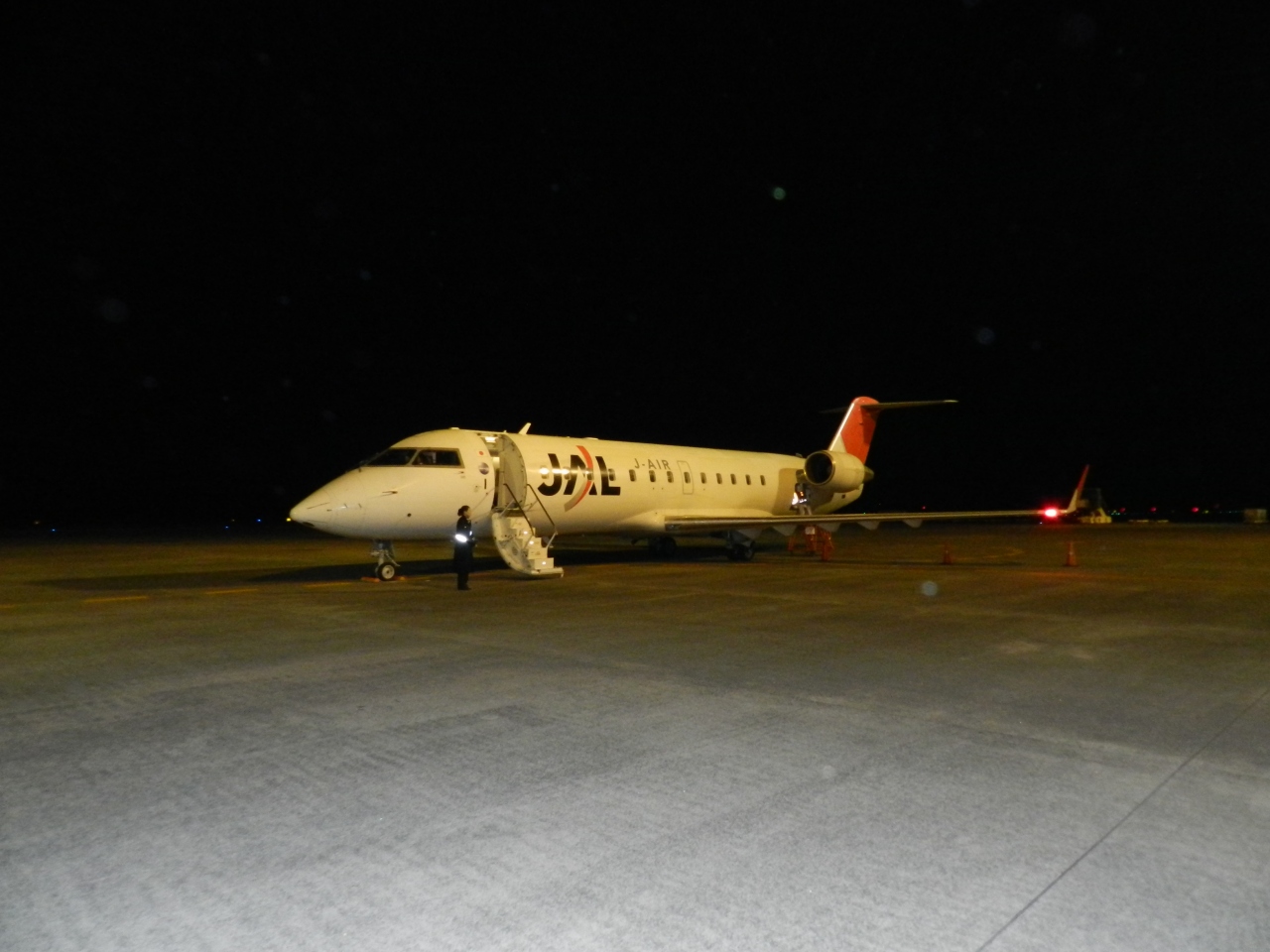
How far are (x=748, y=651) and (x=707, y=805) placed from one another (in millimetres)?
4450

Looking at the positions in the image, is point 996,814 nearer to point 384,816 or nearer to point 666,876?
point 666,876

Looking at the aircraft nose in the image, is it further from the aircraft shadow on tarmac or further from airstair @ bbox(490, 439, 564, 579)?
airstair @ bbox(490, 439, 564, 579)

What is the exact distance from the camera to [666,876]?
355cm

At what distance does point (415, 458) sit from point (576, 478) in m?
3.81

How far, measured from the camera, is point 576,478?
18.9 m

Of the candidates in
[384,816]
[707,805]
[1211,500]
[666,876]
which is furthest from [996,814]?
[1211,500]

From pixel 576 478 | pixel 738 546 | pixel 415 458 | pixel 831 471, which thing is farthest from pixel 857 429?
pixel 415 458

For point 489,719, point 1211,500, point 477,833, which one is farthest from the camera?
point 1211,500

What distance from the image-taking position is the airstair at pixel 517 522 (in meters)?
16.7

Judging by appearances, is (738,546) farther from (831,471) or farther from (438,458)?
(438,458)

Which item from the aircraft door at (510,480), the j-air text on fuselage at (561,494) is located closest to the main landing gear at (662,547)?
the j-air text on fuselage at (561,494)

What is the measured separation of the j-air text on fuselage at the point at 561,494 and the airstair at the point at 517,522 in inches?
0.9

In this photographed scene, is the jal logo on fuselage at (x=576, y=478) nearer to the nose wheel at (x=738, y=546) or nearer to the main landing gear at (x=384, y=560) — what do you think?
the main landing gear at (x=384, y=560)

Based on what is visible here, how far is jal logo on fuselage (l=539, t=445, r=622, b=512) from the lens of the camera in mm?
18344
